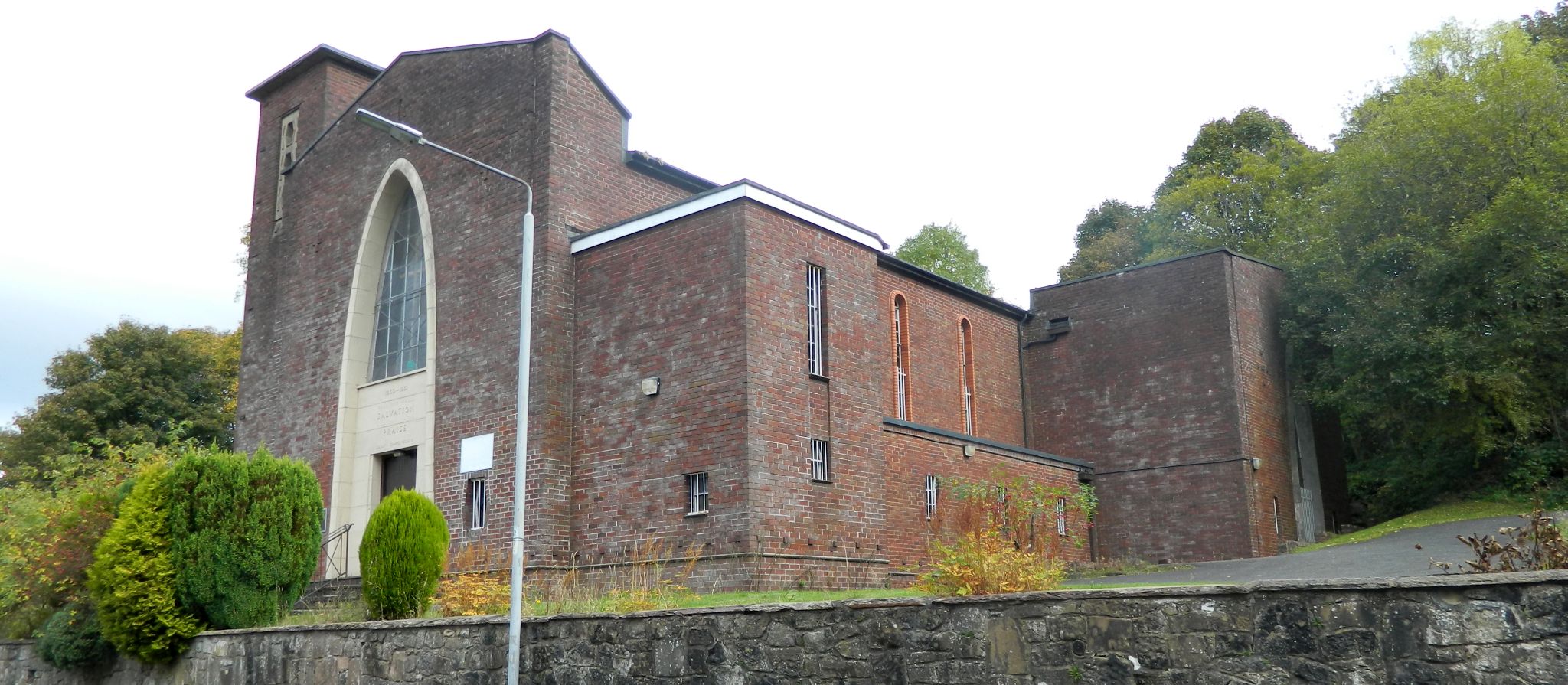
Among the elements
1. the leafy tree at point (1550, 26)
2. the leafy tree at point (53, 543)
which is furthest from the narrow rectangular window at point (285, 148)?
the leafy tree at point (1550, 26)

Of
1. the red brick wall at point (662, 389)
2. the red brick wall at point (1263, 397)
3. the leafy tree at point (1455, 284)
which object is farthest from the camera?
the red brick wall at point (1263, 397)

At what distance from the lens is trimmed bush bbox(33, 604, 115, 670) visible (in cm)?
1606

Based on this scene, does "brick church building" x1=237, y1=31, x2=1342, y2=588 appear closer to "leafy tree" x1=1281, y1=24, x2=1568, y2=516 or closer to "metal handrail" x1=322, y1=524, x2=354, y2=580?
"metal handrail" x1=322, y1=524, x2=354, y2=580

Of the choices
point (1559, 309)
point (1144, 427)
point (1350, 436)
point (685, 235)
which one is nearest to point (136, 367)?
point (685, 235)

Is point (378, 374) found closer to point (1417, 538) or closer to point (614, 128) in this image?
point (614, 128)

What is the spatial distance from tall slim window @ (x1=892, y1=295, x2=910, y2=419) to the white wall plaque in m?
8.09

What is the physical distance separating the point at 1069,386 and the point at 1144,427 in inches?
88.4

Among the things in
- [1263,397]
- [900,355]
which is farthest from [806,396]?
[1263,397]

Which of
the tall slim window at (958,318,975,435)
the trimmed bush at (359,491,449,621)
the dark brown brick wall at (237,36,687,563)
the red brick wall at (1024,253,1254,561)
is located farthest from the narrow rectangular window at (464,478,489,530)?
the red brick wall at (1024,253,1254,561)

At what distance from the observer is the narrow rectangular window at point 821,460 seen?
18.9m

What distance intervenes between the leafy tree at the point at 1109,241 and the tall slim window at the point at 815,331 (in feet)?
73.5

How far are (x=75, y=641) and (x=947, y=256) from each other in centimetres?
3816

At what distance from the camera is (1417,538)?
21.5 meters

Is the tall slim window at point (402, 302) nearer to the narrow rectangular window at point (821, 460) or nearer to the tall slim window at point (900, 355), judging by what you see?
the narrow rectangular window at point (821, 460)
